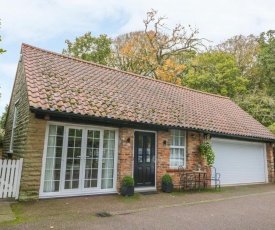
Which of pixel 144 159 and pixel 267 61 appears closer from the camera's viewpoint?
pixel 144 159

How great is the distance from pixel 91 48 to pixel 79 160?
60.8 feet

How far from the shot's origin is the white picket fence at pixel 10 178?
22.3ft

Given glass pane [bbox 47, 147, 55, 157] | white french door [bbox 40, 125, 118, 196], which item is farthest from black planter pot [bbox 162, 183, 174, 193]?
glass pane [bbox 47, 147, 55, 157]

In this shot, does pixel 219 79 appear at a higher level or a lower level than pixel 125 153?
higher

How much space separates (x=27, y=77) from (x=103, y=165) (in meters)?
4.33

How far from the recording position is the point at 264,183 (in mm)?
13609

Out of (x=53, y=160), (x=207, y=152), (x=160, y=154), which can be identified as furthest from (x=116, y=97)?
(x=207, y=152)

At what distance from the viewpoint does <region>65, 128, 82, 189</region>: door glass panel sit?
25.7ft

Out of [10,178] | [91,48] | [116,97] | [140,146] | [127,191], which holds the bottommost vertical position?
[127,191]

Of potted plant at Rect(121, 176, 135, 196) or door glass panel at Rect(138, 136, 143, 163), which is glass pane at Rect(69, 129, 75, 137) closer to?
potted plant at Rect(121, 176, 135, 196)

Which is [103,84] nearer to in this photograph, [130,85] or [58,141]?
[130,85]

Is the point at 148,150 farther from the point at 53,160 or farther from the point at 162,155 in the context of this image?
the point at 53,160

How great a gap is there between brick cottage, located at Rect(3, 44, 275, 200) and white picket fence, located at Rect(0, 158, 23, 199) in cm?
23

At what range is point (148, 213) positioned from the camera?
616 centimetres
